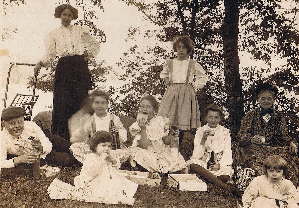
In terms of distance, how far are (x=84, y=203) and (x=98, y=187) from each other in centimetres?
26

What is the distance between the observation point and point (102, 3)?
9.34 m

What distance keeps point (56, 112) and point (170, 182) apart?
2.06 metres

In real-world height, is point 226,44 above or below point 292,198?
above

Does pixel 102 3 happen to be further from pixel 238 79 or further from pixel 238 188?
pixel 238 188

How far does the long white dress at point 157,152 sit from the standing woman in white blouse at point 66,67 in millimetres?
1014

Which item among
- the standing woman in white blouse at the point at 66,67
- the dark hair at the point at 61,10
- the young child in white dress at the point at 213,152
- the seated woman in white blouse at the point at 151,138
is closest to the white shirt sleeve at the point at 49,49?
the standing woman in white blouse at the point at 66,67

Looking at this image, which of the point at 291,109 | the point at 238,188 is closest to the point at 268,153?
the point at 238,188

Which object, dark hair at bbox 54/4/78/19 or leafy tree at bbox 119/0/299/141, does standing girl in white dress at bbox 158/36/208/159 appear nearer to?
dark hair at bbox 54/4/78/19

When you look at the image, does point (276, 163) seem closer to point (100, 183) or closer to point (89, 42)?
point (100, 183)

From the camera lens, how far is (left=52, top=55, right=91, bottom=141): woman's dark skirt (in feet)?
20.7

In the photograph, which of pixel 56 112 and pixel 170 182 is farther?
pixel 56 112

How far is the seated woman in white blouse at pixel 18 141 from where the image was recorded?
16.3 feet

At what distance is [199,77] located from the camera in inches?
254

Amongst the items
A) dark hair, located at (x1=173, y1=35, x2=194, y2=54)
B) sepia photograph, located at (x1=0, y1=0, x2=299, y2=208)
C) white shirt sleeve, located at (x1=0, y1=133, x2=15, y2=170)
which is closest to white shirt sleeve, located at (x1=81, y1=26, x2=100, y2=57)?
sepia photograph, located at (x1=0, y1=0, x2=299, y2=208)
